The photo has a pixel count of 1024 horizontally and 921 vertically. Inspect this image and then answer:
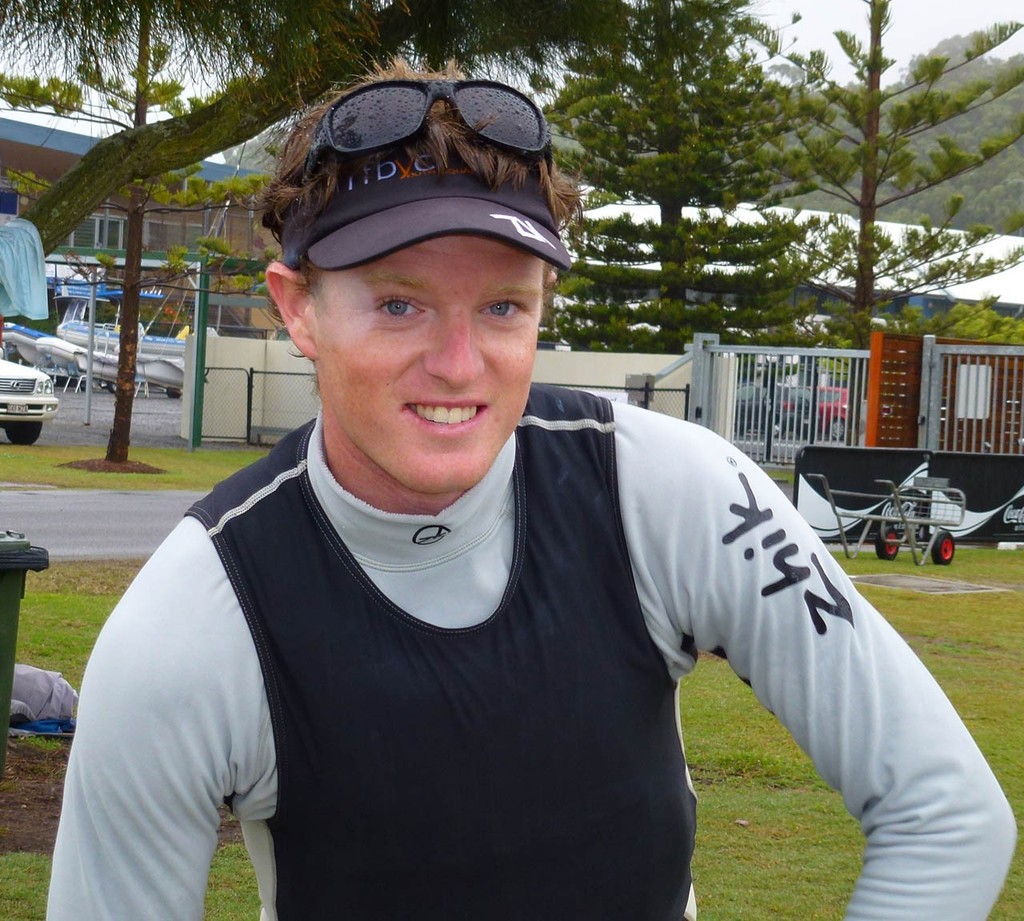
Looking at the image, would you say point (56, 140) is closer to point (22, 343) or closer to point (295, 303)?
point (22, 343)

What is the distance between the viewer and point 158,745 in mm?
1625

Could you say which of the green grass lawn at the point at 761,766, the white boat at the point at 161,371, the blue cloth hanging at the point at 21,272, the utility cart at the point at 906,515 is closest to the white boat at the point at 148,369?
the white boat at the point at 161,371

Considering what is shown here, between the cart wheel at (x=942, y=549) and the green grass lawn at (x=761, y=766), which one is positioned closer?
the green grass lawn at (x=761, y=766)

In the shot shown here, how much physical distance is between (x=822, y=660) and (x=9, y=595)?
403 cm

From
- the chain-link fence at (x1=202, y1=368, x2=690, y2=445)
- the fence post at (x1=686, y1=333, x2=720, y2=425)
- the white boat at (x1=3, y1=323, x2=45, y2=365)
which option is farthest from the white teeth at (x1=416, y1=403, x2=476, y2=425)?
the white boat at (x1=3, y1=323, x2=45, y2=365)

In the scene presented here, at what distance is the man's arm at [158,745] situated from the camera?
162 cm

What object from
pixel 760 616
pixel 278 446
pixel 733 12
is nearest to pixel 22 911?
pixel 278 446

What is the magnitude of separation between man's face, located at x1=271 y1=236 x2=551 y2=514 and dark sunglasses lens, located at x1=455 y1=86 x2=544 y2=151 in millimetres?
145

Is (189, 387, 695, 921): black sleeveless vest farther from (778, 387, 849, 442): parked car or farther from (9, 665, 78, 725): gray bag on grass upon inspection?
(778, 387, 849, 442): parked car

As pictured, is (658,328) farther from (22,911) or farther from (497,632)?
(497,632)

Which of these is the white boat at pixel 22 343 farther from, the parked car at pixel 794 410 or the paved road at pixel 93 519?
the parked car at pixel 794 410

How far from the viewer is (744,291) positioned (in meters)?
31.7

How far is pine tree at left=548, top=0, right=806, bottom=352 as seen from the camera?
100 feet

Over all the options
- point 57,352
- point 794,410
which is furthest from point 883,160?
point 57,352
